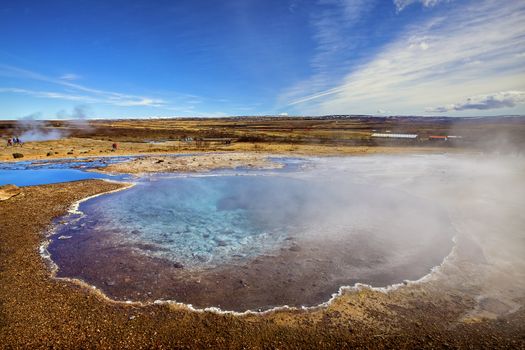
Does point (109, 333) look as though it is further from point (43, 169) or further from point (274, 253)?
point (43, 169)

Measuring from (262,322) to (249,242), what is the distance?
3805 mm

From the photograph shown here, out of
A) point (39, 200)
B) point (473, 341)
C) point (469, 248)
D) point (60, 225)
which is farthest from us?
point (39, 200)

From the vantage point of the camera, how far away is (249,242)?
360 inches

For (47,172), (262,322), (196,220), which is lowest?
(262,322)

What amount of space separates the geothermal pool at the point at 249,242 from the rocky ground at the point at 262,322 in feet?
1.53

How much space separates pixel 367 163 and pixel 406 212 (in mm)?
13690

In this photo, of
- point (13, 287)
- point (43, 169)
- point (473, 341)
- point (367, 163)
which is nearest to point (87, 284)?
point (13, 287)

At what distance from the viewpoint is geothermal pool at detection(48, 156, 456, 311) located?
6.66 metres

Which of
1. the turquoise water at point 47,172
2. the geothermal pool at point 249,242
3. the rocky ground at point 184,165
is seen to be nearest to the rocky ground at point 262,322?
the geothermal pool at point 249,242

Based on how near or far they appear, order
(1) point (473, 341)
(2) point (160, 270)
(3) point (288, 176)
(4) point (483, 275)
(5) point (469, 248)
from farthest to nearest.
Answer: (3) point (288, 176) → (5) point (469, 248) → (2) point (160, 270) → (4) point (483, 275) → (1) point (473, 341)

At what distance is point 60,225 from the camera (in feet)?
34.1

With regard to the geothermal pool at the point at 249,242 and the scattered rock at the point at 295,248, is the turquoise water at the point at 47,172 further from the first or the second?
the scattered rock at the point at 295,248

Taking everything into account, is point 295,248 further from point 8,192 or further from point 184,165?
point 184,165

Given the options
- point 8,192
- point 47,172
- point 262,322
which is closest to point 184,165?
point 47,172
